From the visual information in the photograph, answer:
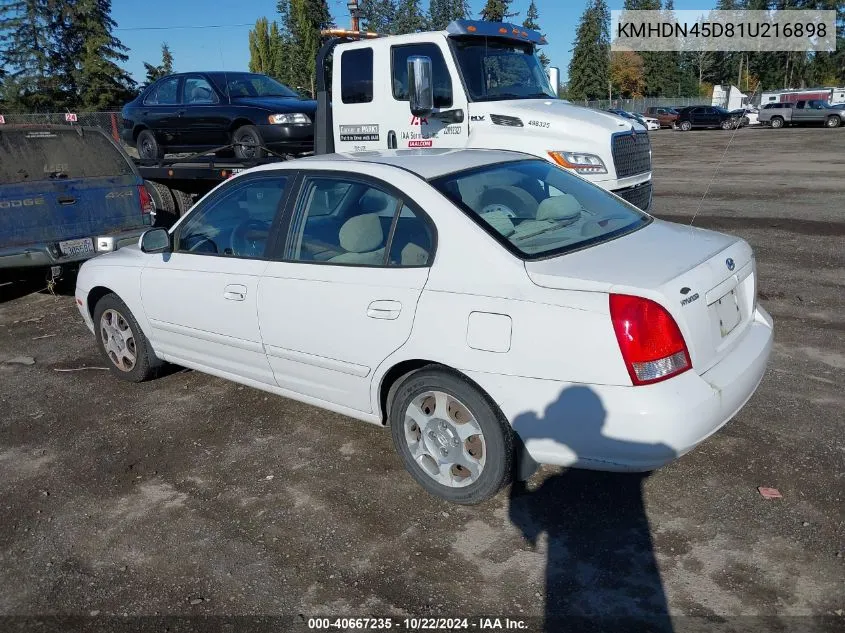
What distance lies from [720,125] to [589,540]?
45.0 meters

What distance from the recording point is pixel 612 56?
8562 centimetres

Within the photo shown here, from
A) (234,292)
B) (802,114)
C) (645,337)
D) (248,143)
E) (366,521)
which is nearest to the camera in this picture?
(645,337)

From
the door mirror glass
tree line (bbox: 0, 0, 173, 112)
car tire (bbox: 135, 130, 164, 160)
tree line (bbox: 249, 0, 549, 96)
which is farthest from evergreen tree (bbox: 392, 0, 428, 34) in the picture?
the door mirror glass

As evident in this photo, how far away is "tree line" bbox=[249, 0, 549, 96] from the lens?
61000mm

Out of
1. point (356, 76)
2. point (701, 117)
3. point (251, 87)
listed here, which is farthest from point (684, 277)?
point (701, 117)

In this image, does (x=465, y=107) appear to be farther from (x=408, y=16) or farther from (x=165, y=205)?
(x=408, y=16)

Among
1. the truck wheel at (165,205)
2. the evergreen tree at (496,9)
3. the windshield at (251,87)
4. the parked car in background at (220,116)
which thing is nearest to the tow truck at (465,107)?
the parked car in background at (220,116)

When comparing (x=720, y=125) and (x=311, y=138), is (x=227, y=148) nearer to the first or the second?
(x=311, y=138)

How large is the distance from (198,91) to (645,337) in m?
9.02

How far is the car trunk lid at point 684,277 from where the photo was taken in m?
3.09

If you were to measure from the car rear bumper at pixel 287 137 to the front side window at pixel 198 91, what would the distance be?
44.0 inches

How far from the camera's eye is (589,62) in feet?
271

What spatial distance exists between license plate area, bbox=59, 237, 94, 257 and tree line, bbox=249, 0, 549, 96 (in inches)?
1663

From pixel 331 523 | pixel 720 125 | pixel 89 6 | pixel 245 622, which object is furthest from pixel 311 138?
pixel 89 6
